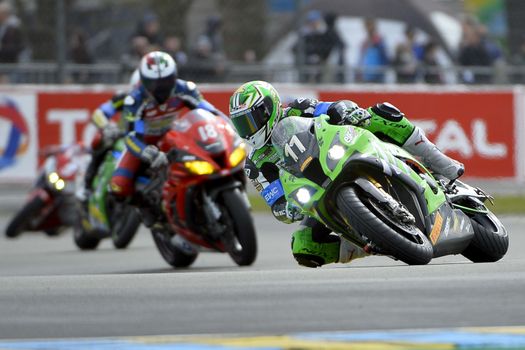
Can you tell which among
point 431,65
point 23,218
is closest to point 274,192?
point 23,218

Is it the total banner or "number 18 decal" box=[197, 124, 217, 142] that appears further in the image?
the total banner

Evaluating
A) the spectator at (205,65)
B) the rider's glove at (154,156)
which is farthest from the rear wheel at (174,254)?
the spectator at (205,65)

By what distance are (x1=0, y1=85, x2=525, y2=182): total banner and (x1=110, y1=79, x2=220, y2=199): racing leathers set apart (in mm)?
5076

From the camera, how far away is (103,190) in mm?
12789

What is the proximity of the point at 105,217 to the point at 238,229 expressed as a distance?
3.38 meters

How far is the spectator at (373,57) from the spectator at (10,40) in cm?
416

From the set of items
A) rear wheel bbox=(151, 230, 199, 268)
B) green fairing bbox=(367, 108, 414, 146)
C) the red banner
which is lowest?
the red banner

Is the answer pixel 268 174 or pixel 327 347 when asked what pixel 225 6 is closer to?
pixel 268 174

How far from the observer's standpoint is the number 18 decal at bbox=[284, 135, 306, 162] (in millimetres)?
7246

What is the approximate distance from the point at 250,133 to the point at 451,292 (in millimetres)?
2184

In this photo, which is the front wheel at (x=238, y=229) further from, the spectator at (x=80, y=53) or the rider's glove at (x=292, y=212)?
the spectator at (x=80, y=53)

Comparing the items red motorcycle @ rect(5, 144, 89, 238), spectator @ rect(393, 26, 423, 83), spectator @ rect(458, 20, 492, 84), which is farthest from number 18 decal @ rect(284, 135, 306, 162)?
spectator @ rect(458, 20, 492, 84)

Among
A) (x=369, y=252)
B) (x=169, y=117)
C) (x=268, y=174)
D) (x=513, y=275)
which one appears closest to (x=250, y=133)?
(x=268, y=174)

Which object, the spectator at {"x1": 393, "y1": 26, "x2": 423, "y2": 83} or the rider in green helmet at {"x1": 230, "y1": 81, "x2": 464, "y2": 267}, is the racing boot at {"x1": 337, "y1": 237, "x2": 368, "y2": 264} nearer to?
the rider in green helmet at {"x1": 230, "y1": 81, "x2": 464, "y2": 267}
